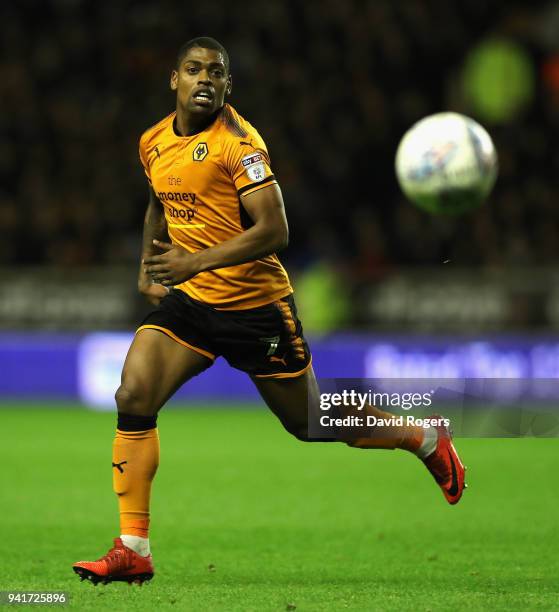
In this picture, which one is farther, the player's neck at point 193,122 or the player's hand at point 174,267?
the player's neck at point 193,122

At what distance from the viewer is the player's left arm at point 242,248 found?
516 centimetres

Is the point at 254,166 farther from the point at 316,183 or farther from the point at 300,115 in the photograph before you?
the point at 300,115

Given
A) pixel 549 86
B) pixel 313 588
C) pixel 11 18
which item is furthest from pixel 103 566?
pixel 11 18

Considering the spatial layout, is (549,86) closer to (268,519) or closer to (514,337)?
(514,337)

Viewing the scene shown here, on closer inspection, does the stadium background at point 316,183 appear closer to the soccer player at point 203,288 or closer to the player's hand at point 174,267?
the soccer player at point 203,288

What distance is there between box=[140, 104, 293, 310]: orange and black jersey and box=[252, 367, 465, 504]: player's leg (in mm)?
379

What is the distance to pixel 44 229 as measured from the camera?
15.2 m

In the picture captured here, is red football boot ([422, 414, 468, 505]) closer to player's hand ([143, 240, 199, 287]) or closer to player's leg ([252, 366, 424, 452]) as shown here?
player's leg ([252, 366, 424, 452])

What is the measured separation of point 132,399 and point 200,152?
1.05 meters

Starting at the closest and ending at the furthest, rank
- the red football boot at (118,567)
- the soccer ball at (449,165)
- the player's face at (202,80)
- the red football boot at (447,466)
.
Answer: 1. the red football boot at (118,567)
2. the player's face at (202,80)
3. the red football boot at (447,466)
4. the soccer ball at (449,165)

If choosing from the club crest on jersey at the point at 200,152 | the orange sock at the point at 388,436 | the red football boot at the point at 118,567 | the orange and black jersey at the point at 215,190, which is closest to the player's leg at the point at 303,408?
the orange sock at the point at 388,436

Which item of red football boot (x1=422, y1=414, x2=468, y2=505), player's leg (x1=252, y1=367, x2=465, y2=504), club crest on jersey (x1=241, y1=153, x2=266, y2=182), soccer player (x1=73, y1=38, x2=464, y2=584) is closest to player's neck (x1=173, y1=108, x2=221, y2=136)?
Result: soccer player (x1=73, y1=38, x2=464, y2=584)

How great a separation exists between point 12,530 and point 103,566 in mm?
1943

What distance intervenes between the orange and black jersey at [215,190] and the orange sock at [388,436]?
0.71 m
